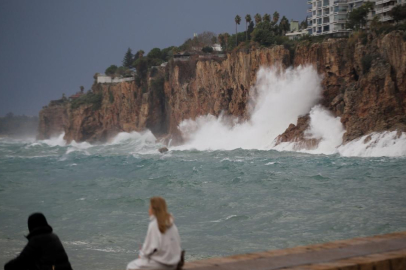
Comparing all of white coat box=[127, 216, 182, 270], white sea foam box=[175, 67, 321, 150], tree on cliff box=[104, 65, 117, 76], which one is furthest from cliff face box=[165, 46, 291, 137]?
white coat box=[127, 216, 182, 270]

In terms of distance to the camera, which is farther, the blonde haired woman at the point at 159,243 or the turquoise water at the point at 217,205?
the turquoise water at the point at 217,205

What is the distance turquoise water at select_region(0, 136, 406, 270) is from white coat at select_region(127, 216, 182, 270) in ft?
20.2

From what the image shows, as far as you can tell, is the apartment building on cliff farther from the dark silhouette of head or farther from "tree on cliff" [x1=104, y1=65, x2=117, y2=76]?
the dark silhouette of head

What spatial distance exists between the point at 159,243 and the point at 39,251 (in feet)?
4.64

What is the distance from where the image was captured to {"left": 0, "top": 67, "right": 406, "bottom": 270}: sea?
13.2m

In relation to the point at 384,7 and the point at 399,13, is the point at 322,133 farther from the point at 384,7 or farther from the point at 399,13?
the point at 384,7

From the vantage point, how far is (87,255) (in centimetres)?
1239

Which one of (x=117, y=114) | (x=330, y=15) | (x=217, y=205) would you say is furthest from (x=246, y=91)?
(x=217, y=205)

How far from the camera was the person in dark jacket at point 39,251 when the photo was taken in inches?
227

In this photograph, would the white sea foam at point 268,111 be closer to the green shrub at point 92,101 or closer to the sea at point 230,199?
the sea at point 230,199

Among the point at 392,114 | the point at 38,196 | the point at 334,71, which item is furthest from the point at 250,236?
the point at 334,71

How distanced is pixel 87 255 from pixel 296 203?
25.6 ft

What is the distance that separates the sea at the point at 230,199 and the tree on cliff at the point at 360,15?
15086 mm

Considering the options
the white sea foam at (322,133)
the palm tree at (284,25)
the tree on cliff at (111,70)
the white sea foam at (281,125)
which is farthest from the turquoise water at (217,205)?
the tree on cliff at (111,70)
